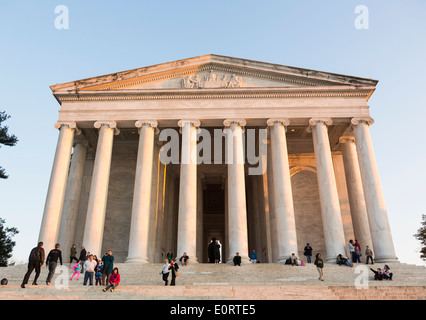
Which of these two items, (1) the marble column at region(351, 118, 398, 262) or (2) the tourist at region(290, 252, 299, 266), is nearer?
(2) the tourist at region(290, 252, 299, 266)

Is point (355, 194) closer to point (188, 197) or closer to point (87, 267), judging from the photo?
point (188, 197)

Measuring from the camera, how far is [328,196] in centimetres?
2953

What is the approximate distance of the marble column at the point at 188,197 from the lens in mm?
28219

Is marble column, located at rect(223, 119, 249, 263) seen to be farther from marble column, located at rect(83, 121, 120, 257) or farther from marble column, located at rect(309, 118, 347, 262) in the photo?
marble column, located at rect(83, 121, 120, 257)

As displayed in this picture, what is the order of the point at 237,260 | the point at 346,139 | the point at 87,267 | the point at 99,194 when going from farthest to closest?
the point at 346,139, the point at 99,194, the point at 237,260, the point at 87,267

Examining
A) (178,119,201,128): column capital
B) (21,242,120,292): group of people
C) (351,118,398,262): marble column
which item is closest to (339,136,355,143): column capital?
(351,118,398,262): marble column

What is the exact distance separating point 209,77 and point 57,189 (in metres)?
16.7

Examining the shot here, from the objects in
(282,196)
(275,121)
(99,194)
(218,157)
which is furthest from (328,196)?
(99,194)

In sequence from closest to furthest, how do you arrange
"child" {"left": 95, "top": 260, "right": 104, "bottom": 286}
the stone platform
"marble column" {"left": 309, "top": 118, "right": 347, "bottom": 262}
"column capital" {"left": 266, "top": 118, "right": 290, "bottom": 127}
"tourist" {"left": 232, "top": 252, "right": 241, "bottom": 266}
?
the stone platform, "child" {"left": 95, "top": 260, "right": 104, "bottom": 286}, "tourist" {"left": 232, "top": 252, "right": 241, "bottom": 266}, "marble column" {"left": 309, "top": 118, "right": 347, "bottom": 262}, "column capital" {"left": 266, "top": 118, "right": 290, "bottom": 127}

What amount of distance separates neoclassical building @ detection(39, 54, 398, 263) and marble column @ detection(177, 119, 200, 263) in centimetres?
9

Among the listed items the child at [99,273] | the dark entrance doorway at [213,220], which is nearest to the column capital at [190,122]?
the child at [99,273]

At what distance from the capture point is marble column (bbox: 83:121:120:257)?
94.1ft

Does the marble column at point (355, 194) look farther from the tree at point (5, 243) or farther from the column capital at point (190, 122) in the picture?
the tree at point (5, 243)
